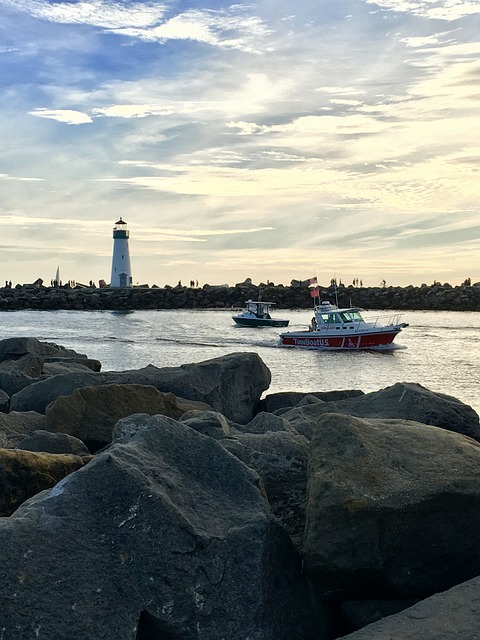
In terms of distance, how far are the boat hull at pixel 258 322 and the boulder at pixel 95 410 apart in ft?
150

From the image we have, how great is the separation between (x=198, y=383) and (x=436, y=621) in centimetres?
659

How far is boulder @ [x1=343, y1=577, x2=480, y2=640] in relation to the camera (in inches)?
126

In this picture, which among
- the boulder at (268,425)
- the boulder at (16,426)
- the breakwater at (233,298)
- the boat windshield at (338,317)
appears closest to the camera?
the boulder at (268,425)

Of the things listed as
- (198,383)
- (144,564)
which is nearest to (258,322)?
(198,383)

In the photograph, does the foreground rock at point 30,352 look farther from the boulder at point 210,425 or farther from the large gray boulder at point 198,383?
the boulder at point 210,425

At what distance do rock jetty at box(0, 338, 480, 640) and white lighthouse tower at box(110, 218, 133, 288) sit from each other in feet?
251

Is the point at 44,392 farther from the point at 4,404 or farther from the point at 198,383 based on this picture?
the point at 198,383

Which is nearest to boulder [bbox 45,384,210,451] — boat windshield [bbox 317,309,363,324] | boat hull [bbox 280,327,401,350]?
boat hull [bbox 280,327,401,350]

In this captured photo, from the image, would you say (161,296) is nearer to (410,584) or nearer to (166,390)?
(166,390)

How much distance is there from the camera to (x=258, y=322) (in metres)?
53.2

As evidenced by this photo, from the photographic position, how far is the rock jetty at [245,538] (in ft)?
11.1

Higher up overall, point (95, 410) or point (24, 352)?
point (95, 410)

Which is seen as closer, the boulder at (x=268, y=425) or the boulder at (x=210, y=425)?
the boulder at (x=210, y=425)

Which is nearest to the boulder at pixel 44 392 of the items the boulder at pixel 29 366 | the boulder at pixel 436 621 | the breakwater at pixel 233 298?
the boulder at pixel 29 366
